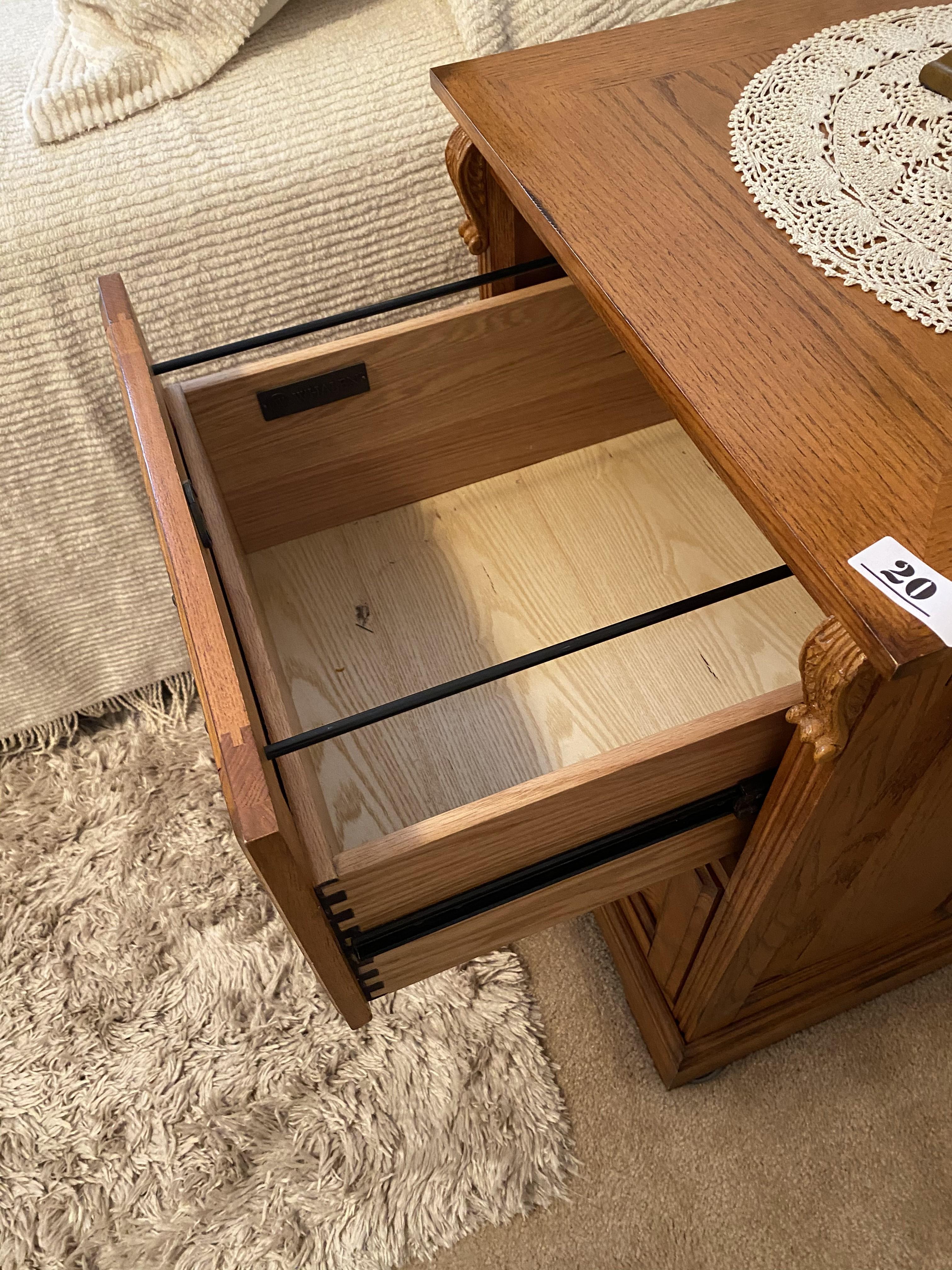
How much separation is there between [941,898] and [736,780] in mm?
378

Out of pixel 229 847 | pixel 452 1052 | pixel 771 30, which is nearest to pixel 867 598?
pixel 771 30

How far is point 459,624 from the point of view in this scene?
0.72 meters

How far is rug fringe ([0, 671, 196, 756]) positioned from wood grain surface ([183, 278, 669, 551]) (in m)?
0.40

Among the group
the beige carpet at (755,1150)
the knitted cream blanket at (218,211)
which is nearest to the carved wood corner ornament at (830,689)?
the beige carpet at (755,1150)

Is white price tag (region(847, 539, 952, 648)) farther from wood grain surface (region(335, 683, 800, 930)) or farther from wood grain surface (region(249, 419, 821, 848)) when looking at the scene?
wood grain surface (region(249, 419, 821, 848))

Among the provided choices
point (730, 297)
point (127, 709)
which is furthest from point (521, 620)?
point (127, 709)

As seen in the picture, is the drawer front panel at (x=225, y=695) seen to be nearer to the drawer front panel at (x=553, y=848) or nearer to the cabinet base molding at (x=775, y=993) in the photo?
the drawer front panel at (x=553, y=848)

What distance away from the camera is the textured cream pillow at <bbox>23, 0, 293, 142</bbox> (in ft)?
2.74

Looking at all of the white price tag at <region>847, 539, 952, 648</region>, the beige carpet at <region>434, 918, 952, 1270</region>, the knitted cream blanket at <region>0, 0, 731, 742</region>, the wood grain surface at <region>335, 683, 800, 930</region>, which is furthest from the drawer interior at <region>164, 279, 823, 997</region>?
the beige carpet at <region>434, 918, 952, 1270</region>

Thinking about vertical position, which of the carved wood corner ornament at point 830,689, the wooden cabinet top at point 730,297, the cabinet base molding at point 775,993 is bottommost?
the cabinet base molding at point 775,993

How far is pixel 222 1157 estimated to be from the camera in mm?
815

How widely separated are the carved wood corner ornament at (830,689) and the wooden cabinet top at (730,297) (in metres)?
0.02

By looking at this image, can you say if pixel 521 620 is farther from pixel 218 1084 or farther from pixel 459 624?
pixel 218 1084

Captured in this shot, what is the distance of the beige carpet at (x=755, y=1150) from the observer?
0.77 meters
